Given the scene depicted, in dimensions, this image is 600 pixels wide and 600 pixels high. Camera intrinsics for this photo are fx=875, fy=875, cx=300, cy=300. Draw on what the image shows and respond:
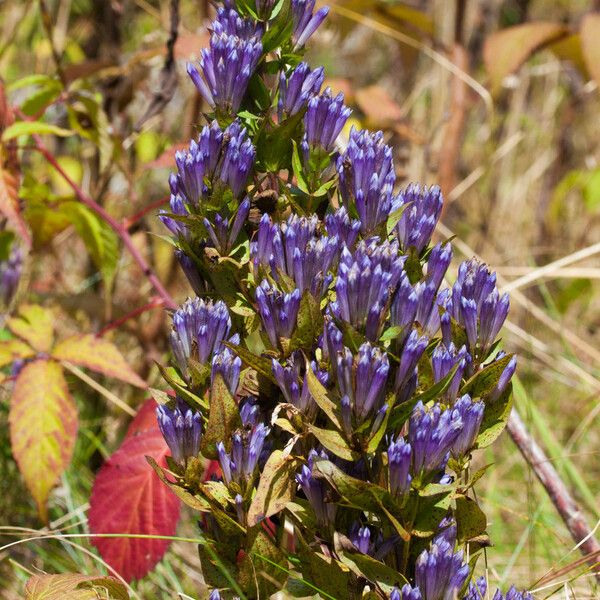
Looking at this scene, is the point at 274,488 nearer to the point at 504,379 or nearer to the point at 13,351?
the point at 504,379

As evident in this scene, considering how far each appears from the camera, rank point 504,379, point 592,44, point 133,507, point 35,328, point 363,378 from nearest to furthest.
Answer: point 363,378 < point 504,379 < point 133,507 < point 35,328 < point 592,44

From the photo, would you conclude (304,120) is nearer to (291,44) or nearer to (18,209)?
(291,44)

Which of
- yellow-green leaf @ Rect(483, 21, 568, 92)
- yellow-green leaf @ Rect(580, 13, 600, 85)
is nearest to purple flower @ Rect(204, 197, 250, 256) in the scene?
yellow-green leaf @ Rect(580, 13, 600, 85)

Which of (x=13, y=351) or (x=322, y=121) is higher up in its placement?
(x=322, y=121)

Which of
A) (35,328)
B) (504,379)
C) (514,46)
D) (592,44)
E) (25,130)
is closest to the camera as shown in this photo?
(504,379)

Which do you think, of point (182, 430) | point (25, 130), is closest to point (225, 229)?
point (182, 430)

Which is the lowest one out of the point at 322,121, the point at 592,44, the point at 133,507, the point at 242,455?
the point at 133,507

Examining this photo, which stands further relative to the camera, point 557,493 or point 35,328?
point 35,328
